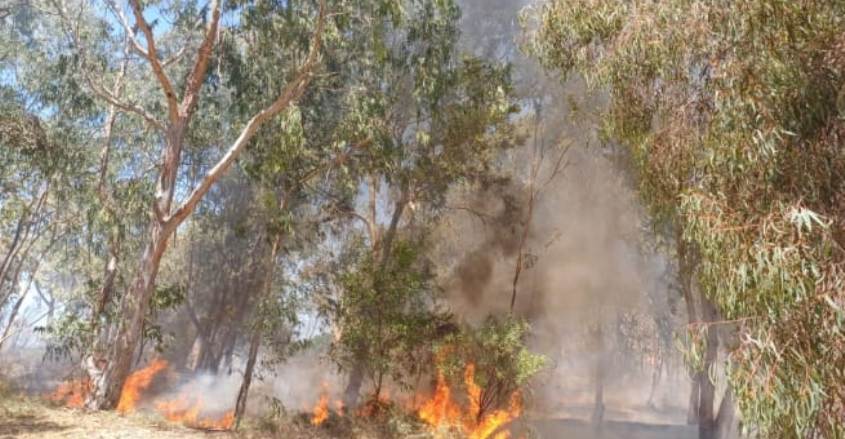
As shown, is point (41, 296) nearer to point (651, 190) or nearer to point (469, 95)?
point (469, 95)

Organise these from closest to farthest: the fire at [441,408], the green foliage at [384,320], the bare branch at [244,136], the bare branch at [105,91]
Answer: the bare branch at [105,91]
the bare branch at [244,136]
the green foliage at [384,320]
the fire at [441,408]

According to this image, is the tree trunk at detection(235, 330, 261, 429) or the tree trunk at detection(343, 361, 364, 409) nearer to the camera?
the tree trunk at detection(235, 330, 261, 429)

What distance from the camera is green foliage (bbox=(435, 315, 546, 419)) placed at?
40.4ft

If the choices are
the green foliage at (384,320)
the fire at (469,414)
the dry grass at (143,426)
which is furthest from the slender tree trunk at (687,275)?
the dry grass at (143,426)

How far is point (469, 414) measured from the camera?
13148 mm

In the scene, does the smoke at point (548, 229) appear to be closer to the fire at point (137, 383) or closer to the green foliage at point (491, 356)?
the green foliage at point (491, 356)

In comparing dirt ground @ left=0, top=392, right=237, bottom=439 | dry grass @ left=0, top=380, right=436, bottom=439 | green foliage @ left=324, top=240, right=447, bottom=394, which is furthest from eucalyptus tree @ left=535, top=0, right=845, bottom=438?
dirt ground @ left=0, top=392, right=237, bottom=439

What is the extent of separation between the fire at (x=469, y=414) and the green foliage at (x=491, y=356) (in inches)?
12.3

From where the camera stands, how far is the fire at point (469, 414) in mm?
12820

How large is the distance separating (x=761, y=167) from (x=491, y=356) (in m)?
7.26

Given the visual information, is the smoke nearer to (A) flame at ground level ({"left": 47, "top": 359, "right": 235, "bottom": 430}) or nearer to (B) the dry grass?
(B) the dry grass

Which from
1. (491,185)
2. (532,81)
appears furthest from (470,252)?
(532,81)

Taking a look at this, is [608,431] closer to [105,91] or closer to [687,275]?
[687,275]

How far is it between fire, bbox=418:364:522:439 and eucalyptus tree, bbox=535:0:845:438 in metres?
6.30
